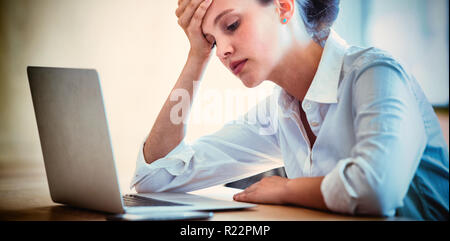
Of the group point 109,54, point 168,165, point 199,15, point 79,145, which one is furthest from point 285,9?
point 109,54

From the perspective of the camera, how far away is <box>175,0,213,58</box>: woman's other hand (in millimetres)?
1181

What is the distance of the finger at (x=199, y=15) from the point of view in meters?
1.12

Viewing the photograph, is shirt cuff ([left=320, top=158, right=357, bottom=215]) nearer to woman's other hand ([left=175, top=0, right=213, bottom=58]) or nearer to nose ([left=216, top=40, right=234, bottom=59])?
nose ([left=216, top=40, right=234, bottom=59])

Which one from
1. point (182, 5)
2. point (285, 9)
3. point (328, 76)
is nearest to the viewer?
point (328, 76)

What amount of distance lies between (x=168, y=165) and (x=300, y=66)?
477mm

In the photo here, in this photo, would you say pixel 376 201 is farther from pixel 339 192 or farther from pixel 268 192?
pixel 268 192

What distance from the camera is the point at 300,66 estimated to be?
119 cm

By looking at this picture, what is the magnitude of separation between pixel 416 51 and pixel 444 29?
210mm

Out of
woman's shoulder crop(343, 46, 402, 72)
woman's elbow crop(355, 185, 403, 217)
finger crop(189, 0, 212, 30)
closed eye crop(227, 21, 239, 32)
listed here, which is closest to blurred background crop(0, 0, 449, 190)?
finger crop(189, 0, 212, 30)

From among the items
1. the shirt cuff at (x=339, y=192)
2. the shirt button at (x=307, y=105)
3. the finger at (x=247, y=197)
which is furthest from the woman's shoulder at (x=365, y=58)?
the finger at (x=247, y=197)

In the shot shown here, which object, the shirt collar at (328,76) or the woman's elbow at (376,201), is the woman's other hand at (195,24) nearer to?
the shirt collar at (328,76)

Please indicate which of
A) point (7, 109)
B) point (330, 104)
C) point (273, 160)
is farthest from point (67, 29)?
point (330, 104)

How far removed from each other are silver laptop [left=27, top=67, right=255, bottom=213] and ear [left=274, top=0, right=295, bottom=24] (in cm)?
55
